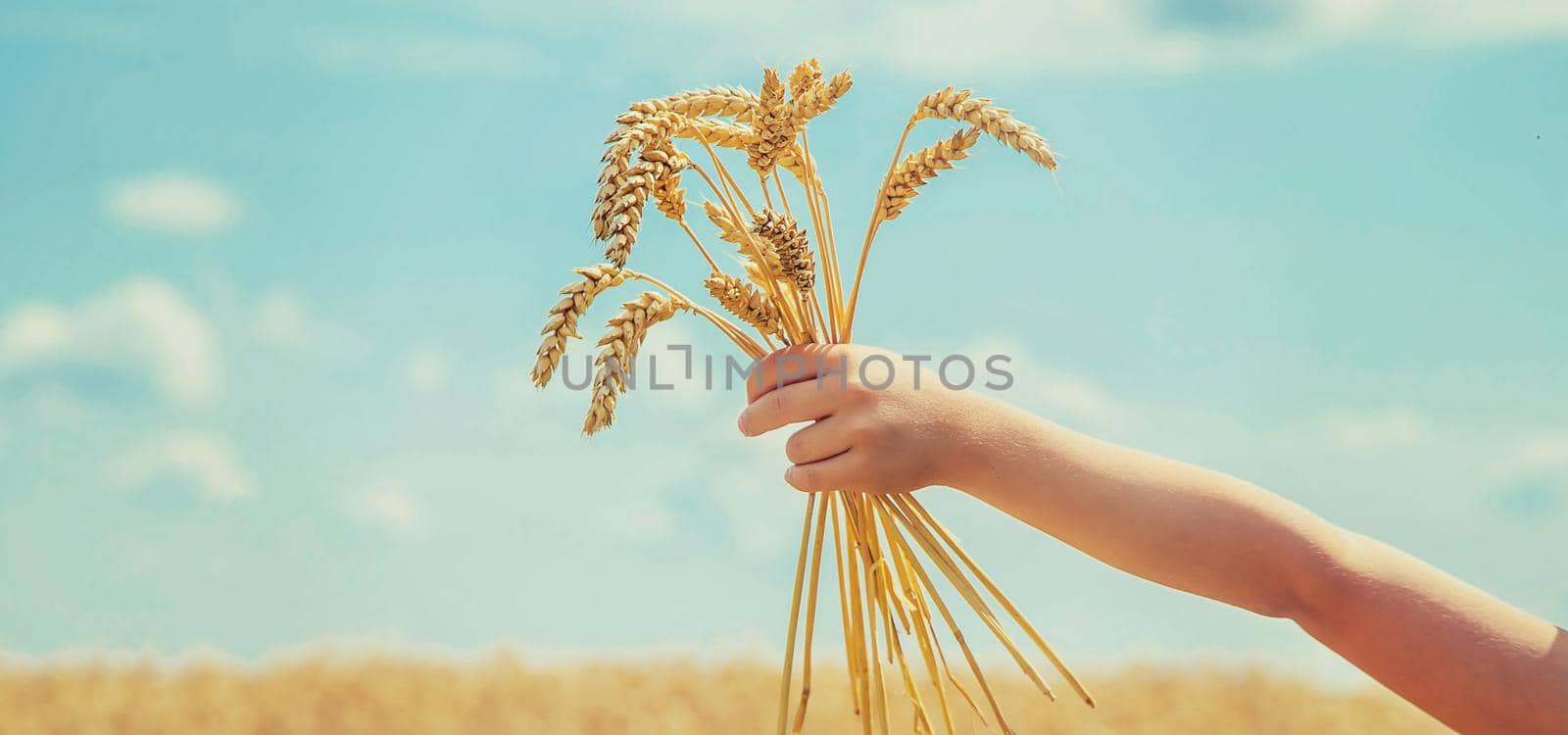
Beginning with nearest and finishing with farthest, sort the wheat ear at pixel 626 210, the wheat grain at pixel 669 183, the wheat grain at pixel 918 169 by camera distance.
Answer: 1. the wheat ear at pixel 626 210
2. the wheat grain at pixel 669 183
3. the wheat grain at pixel 918 169

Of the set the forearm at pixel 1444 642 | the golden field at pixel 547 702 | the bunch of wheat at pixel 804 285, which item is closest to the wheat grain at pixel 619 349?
the bunch of wheat at pixel 804 285

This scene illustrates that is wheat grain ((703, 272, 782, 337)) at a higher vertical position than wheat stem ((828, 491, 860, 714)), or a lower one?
higher

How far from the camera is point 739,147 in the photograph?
1.37m

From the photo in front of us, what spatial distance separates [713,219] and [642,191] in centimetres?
17

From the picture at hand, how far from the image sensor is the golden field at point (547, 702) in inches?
105

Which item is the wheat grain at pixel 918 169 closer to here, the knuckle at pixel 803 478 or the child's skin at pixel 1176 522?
the child's skin at pixel 1176 522

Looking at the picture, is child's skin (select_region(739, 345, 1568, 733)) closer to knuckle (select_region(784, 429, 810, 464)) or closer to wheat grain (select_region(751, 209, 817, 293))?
knuckle (select_region(784, 429, 810, 464))

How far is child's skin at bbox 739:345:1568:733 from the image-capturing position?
1.25 m

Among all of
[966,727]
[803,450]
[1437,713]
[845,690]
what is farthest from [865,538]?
[845,690]

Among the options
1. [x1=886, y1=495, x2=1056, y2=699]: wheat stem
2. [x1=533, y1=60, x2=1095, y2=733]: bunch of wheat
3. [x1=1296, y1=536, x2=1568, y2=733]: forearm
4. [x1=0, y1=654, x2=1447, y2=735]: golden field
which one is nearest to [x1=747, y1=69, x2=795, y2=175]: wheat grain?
[x1=533, y1=60, x2=1095, y2=733]: bunch of wheat

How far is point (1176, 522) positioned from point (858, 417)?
0.41 metres

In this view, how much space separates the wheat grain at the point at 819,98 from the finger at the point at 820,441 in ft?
1.22

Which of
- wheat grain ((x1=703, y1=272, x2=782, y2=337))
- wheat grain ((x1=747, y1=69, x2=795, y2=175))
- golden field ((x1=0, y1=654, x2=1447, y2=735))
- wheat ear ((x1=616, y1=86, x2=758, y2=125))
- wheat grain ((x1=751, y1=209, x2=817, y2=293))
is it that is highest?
wheat ear ((x1=616, y1=86, x2=758, y2=125))

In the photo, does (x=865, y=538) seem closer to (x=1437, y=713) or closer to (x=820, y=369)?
(x=820, y=369)
